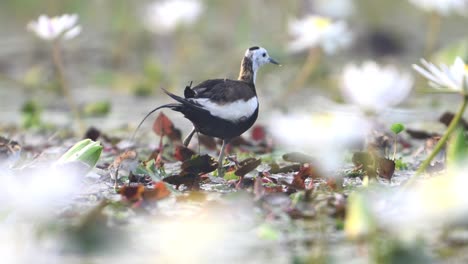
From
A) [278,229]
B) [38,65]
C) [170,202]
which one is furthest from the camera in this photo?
[38,65]

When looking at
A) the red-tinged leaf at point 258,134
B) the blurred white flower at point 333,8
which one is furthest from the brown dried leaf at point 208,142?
the blurred white flower at point 333,8

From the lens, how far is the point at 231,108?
3.80 meters

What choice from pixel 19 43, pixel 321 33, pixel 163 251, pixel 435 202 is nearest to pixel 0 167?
pixel 163 251

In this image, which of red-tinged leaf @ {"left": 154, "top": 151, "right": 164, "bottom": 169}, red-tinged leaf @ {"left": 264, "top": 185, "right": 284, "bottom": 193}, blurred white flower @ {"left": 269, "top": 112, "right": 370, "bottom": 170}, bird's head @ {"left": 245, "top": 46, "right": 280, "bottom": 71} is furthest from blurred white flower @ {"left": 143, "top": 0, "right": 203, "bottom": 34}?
blurred white flower @ {"left": 269, "top": 112, "right": 370, "bottom": 170}

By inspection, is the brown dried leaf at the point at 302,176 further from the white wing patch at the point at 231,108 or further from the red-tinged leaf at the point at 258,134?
the red-tinged leaf at the point at 258,134

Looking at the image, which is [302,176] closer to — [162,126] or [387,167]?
[387,167]

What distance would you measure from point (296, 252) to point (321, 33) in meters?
4.41

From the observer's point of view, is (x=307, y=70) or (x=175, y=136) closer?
(x=175, y=136)

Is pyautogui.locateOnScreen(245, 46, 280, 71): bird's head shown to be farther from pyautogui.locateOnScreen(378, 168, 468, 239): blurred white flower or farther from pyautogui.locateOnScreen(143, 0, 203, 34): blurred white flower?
pyautogui.locateOnScreen(143, 0, 203, 34): blurred white flower

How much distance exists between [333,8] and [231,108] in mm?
5831

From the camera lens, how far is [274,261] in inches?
94.0

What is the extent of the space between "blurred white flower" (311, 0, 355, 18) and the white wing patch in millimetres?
5259

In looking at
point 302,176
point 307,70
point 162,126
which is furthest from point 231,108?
point 307,70

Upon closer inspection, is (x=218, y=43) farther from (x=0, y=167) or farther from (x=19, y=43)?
(x=0, y=167)
